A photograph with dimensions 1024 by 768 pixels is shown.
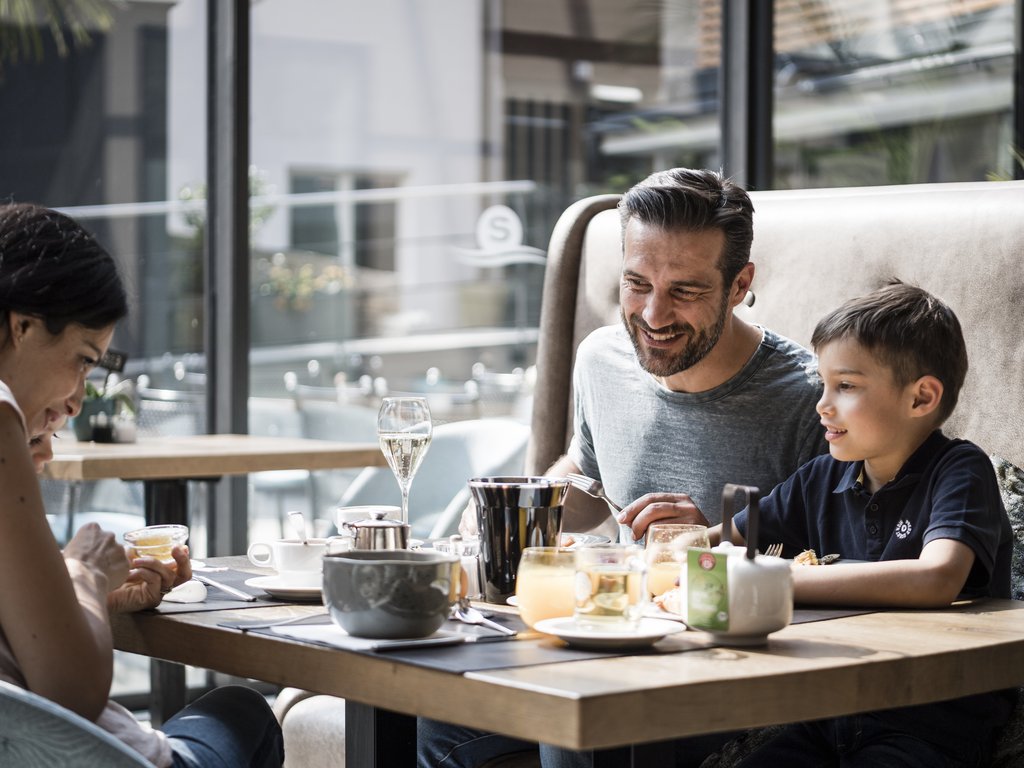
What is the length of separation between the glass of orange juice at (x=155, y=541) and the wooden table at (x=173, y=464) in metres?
1.24

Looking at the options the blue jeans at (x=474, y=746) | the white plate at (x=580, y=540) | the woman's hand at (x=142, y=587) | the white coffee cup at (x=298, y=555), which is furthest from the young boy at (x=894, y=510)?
the woman's hand at (x=142, y=587)

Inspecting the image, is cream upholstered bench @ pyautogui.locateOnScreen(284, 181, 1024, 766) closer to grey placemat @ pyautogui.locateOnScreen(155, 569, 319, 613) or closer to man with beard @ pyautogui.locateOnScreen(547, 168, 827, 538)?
man with beard @ pyautogui.locateOnScreen(547, 168, 827, 538)

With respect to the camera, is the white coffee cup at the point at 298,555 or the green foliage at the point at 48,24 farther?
the green foliage at the point at 48,24

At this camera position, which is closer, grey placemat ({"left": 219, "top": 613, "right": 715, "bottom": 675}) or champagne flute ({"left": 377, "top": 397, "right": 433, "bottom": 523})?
grey placemat ({"left": 219, "top": 613, "right": 715, "bottom": 675})

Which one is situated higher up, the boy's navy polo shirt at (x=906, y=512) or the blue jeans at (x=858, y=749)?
the boy's navy polo shirt at (x=906, y=512)

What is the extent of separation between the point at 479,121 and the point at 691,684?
315 cm

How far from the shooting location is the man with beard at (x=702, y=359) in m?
2.28

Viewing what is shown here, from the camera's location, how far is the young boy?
64.9 inches

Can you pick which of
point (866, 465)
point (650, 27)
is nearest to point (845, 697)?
point (866, 465)

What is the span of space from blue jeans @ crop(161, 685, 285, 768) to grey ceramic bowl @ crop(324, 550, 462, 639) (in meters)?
0.32

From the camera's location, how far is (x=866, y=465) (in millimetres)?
1919

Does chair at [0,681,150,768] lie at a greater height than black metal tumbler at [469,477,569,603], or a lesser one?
lesser

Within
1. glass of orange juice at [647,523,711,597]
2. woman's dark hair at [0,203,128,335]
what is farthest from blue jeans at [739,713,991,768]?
woman's dark hair at [0,203,128,335]

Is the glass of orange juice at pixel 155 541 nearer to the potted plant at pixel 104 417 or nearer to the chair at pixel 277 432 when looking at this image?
the potted plant at pixel 104 417
